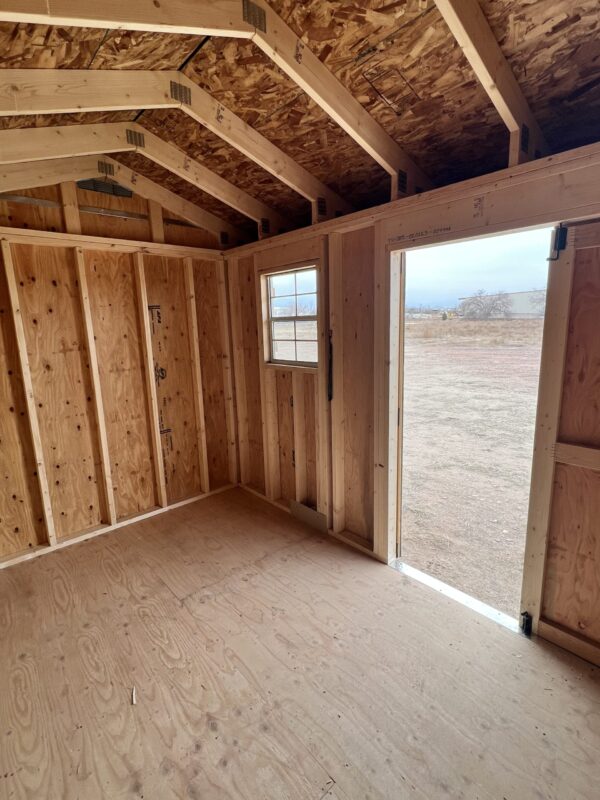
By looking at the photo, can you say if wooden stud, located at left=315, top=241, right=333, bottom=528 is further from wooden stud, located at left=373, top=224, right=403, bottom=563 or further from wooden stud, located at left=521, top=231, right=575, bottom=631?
wooden stud, located at left=521, top=231, right=575, bottom=631

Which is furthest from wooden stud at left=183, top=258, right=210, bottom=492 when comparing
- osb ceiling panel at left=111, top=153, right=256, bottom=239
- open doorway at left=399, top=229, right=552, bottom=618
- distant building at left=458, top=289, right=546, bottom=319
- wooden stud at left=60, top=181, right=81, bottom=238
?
distant building at left=458, top=289, right=546, bottom=319

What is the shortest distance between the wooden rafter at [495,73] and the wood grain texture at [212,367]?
9.48ft

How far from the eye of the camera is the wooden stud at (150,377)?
11.5 ft

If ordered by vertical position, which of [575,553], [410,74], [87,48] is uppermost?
[87,48]

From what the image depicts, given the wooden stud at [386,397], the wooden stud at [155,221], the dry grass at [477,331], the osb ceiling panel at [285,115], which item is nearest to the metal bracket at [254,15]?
the osb ceiling panel at [285,115]

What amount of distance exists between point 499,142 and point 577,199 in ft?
2.49

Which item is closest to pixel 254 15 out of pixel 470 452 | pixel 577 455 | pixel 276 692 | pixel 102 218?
pixel 102 218

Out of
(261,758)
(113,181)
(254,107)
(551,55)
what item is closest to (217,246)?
(113,181)

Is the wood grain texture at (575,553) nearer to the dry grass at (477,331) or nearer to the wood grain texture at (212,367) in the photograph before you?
the wood grain texture at (212,367)

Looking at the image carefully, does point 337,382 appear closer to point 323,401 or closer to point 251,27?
point 323,401

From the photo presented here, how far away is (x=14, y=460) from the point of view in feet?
10.1

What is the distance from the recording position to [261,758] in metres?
1.62

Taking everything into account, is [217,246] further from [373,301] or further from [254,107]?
[373,301]

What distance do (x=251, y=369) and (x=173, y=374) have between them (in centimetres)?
80
